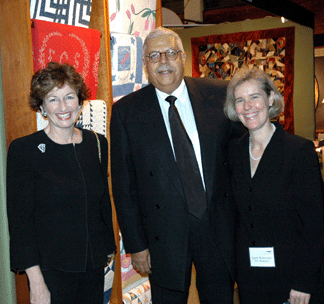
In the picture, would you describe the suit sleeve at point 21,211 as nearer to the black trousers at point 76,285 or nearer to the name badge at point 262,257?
the black trousers at point 76,285

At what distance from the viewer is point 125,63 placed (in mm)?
2564

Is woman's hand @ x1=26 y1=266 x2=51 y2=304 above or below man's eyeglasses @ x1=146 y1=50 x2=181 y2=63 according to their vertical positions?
below

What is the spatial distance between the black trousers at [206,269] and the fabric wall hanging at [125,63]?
1213 millimetres

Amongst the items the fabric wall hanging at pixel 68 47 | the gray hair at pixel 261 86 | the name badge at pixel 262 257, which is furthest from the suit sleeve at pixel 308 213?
the fabric wall hanging at pixel 68 47

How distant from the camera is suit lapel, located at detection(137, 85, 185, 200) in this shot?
5.79ft

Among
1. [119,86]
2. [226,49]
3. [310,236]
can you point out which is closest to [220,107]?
[310,236]

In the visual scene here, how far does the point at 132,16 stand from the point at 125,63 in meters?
0.39

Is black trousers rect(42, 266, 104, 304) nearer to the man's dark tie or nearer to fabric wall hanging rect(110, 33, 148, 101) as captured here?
the man's dark tie

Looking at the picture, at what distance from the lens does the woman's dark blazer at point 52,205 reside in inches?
58.0

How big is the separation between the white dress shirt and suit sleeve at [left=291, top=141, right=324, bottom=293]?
0.49 metres

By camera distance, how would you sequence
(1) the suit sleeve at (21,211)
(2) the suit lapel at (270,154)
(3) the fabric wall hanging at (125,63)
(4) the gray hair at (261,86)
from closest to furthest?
1. (1) the suit sleeve at (21,211)
2. (2) the suit lapel at (270,154)
3. (4) the gray hair at (261,86)
4. (3) the fabric wall hanging at (125,63)

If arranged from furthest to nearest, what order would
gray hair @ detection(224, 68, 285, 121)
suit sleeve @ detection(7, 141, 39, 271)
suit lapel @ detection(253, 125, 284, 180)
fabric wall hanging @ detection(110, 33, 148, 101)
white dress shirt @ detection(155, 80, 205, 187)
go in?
fabric wall hanging @ detection(110, 33, 148, 101)
white dress shirt @ detection(155, 80, 205, 187)
gray hair @ detection(224, 68, 285, 121)
suit lapel @ detection(253, 125, 284, 180)
suit sleeve @ detection(7, 141, 39, 271)

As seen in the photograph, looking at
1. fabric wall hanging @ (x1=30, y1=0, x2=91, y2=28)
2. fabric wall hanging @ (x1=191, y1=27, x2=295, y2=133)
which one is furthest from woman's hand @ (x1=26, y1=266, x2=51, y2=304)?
fabric wall hanging @ (x1=191, y1=27, x2=295, y2=133)

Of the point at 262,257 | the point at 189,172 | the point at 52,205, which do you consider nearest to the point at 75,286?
the point at 52,205
